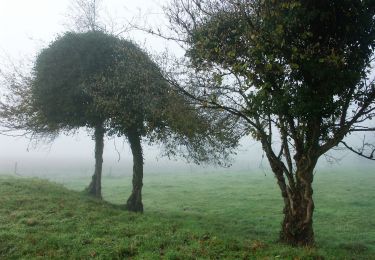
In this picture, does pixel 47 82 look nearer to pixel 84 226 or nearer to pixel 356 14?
pixel 84 226

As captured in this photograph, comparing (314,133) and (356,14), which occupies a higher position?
(356,14)

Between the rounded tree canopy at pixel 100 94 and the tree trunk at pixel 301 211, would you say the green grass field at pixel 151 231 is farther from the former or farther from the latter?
the rounded tree canopy at pixel 100 94

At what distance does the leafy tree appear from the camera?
20.8 meters

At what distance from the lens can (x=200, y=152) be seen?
23969 mm

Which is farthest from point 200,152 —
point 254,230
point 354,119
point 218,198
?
point 218,198

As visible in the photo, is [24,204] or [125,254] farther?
[24,204]

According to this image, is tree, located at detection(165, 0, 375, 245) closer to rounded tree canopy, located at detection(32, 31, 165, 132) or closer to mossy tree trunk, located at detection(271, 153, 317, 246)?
mossy tree trunk, located at detection(271, 153, 317, 246)

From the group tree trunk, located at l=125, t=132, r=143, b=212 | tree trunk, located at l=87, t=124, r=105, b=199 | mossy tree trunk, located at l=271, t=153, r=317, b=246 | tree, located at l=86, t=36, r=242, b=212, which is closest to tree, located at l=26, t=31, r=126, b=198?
tree, located at l=86, t=36, r=242, b=212

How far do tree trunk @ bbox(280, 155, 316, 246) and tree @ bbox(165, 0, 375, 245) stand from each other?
0.13ft

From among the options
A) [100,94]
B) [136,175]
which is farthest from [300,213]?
[100,94]

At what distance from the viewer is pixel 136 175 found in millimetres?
24953

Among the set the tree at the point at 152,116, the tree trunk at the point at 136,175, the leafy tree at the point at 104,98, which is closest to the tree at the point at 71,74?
the leafy tree at the point at 104,98

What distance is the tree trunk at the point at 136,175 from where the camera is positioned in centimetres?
2455

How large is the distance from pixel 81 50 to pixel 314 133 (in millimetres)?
15245
